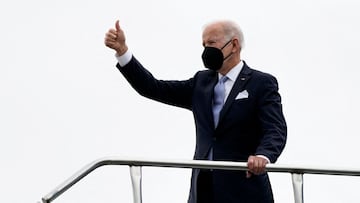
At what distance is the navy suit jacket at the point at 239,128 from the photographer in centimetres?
714

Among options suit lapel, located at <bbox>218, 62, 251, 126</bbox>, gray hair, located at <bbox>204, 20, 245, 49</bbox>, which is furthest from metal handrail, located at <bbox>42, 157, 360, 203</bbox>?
gray hair, located at <bbox>204, 20, 245, 49</bbox>

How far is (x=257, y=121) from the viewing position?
285 inches

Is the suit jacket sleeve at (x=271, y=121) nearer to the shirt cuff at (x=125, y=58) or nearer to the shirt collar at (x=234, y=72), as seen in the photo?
the shirt collar at (x=234, y=72)

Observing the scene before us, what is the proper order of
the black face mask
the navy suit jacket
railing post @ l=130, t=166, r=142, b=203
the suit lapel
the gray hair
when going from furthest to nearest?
the gray hair
the black face mask
the suit lapel
the navy suit jacket
railing post @ l=130, t=166, r=142, b=203

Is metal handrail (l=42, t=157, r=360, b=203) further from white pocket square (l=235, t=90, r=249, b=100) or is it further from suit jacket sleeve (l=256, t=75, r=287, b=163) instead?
white pocket square (l=235, t=90, r=249, b=100)

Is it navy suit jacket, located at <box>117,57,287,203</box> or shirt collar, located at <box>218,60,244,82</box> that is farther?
shirt collar, located at <box>218,60,244,82</box>

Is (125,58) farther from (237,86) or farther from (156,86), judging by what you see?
(237,86)

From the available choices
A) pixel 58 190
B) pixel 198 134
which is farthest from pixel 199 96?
pixel 58 190

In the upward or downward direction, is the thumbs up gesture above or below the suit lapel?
above

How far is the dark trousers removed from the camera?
7168mm

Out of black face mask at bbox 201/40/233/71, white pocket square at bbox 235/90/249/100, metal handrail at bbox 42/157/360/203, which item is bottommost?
metal handrail at bbox 42/157/360/203

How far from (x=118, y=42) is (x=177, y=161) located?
3.82ft

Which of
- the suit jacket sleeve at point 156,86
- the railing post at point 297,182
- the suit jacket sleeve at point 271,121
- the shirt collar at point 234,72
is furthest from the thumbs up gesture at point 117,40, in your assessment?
the railing post at point 297,182

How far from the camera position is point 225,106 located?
727 cm
